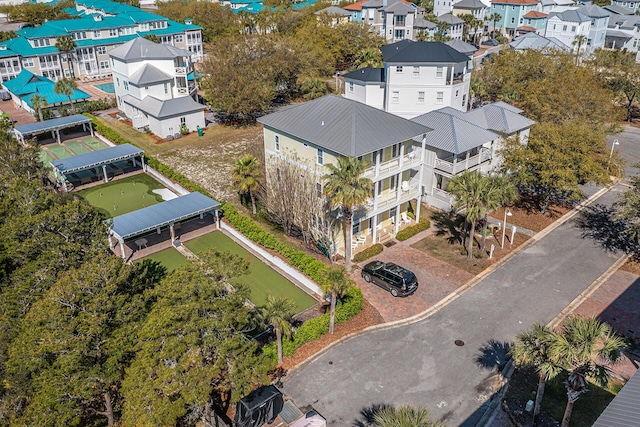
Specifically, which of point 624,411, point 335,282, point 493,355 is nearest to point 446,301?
point 493,355

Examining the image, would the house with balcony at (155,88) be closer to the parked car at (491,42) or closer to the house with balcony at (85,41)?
the house with balcony at (85,41)

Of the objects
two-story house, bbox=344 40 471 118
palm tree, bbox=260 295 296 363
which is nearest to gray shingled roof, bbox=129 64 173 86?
two-story house, bbox=344 40 471 118

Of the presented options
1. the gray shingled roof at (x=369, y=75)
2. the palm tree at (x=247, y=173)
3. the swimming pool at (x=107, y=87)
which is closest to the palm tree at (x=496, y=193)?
the palm tree at (x=247, y=173)

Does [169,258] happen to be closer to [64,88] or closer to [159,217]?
[159,217]

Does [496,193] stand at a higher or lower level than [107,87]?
higher

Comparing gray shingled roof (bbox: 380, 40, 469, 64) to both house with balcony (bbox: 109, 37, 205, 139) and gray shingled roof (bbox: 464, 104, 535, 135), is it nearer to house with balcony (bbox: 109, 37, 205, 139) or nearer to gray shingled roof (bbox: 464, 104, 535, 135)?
gray shingled roof (bbox: 464, 104, 535, 135)

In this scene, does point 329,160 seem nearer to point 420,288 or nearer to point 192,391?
point 420,288

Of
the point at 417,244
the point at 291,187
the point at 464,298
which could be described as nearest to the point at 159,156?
the point at 291,187
